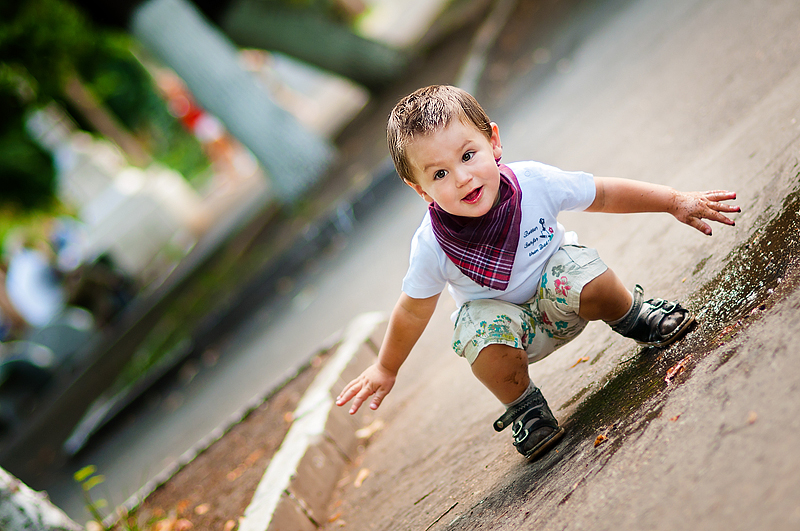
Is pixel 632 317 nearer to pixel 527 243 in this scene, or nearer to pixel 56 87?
pixel 527 243

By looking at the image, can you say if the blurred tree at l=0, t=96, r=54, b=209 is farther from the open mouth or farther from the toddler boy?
the open mouth

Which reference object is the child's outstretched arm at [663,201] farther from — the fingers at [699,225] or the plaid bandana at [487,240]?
the plaid bandana at [487,240]

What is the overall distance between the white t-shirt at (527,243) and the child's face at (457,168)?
0.20m

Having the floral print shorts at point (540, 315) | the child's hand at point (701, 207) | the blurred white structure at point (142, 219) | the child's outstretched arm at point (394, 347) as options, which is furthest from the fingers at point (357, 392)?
the blurred white structure at point (142, 219)

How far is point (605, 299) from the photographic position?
92.0 inches

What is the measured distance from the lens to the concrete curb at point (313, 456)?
10.0 feet

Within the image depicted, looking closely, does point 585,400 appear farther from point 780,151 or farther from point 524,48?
point 524,48

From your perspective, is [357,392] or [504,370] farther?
[357,392]

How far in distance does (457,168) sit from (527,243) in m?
0.42

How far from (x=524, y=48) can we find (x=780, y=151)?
664cm

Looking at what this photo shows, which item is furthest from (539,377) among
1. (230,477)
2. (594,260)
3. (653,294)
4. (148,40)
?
(148,40)

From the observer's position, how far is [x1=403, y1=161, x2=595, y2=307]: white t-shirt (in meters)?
2.42

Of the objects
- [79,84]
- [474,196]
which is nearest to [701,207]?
[474,196]

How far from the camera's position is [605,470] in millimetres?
1857
